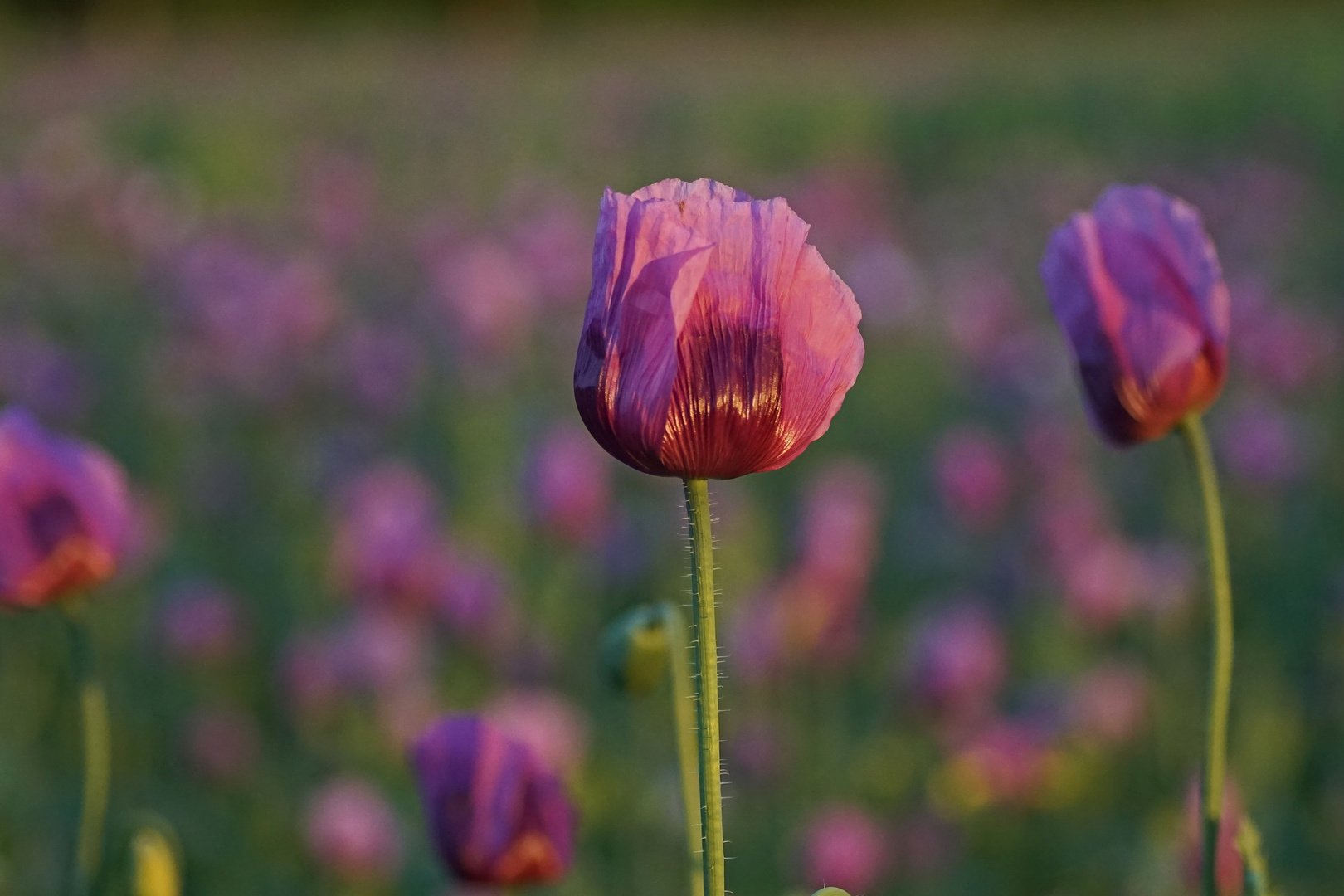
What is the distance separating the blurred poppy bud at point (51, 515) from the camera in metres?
1.11

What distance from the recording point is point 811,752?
8.50 feet

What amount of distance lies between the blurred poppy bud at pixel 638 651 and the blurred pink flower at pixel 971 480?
1.76 m

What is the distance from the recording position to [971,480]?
2.69 meters

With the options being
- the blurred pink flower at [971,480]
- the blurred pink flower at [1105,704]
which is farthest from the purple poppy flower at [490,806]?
the blurred pink flower at [971,480]

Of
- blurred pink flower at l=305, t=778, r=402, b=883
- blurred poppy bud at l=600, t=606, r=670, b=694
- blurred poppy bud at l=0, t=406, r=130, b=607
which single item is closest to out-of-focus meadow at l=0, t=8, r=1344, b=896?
blurred pink flower at l=305, t=778, r=402, b=883

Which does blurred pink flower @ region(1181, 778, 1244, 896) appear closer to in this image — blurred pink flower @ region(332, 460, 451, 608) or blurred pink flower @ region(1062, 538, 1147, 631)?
blurred pink flower @ region(1062, 538, 1147, 631)

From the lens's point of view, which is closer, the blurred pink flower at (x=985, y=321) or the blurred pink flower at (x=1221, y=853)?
the blurred pink flower at (x=1221, y=853)

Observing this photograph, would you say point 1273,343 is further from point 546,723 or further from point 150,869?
point 150,869

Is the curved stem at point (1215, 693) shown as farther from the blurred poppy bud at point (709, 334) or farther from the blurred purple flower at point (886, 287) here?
the blurred purple flower at point (886, 287)

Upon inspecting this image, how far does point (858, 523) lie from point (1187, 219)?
1.49 meters

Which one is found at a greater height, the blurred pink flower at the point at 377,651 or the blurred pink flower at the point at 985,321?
the blurred pink flower at the point at 985,321

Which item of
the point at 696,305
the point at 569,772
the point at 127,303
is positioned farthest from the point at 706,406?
the point at 127,303

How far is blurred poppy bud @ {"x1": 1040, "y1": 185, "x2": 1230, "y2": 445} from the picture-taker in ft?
3.12

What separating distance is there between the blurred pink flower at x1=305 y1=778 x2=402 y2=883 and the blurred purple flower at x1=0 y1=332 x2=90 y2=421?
1.48m
